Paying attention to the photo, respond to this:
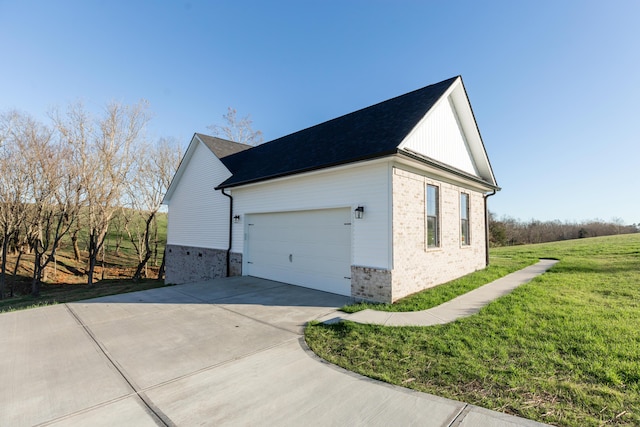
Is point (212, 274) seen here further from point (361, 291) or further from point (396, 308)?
point (396, 308)

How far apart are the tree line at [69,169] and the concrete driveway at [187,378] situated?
10364 millimetres

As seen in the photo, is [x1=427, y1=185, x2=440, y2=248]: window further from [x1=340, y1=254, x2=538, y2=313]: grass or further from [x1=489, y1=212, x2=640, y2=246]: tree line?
[x1=489, y1=212, x2=640, y2=246]: tree line

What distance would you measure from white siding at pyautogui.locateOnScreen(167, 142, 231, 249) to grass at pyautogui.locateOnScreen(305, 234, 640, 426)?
8353mm

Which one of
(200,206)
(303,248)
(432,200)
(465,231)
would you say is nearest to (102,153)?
(200,206)

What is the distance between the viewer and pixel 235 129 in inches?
1024

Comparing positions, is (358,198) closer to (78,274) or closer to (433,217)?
(433,217)

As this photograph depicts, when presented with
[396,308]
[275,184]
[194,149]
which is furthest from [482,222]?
[194,149]

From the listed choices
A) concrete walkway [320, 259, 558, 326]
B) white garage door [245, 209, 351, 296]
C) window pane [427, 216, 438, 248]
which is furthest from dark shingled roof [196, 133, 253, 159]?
concrete walkway [320, 259, 558, 326]

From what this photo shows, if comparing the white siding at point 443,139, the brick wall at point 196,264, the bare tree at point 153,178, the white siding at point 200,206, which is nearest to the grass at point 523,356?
the white siding at point 443,139

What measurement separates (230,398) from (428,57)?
1254 centimetres

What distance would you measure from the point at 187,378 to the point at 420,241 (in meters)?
6.06

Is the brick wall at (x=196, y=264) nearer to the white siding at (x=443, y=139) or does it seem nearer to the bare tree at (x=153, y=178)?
the bare tree at (x=153, y=178)

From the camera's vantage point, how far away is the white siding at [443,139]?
25.7ft

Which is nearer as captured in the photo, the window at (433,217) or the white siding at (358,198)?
the white siding at (358,198)
